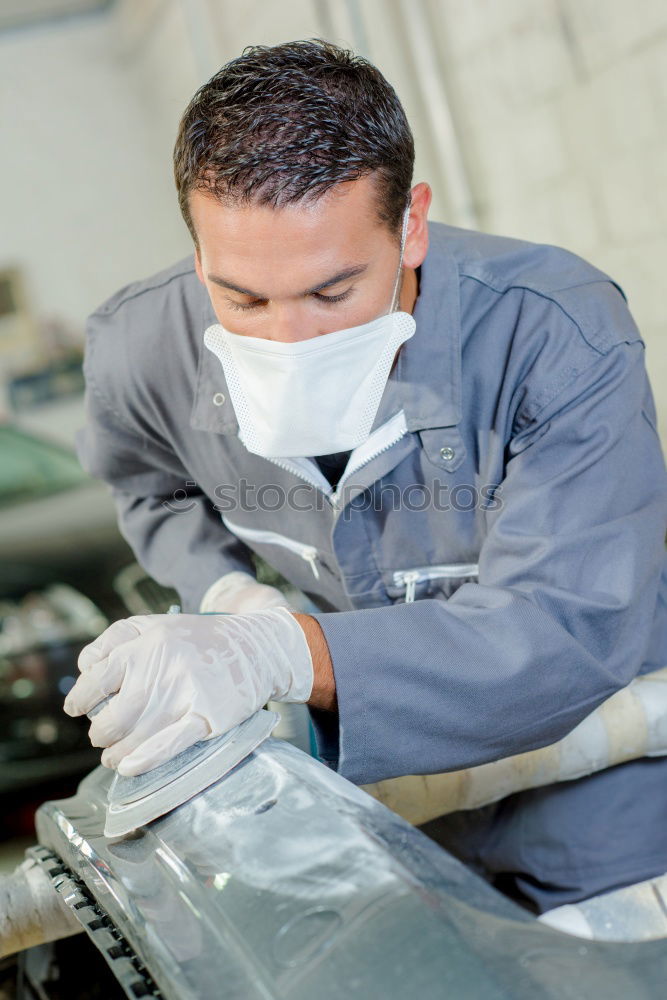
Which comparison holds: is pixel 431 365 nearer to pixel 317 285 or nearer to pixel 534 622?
pixel 317 285

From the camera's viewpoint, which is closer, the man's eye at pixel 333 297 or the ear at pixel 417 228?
the man's eye at pixel 333 297

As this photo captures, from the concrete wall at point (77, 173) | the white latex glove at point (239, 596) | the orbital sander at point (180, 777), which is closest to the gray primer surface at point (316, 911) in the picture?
the orbital sander at point (180, 777)

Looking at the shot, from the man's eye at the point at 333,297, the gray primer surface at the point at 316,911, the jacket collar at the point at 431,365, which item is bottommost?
the gray primer surface at the point at 316,911

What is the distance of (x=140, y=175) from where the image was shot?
528 cm

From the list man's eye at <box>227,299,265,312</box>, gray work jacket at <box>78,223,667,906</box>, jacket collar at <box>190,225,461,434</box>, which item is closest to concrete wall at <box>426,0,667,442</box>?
gray work jacket at <box>78,223,667,906</box>

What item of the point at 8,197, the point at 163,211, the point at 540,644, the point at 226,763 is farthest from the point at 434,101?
the point at 226,763

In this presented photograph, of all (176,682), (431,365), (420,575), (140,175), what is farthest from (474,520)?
(140,175)

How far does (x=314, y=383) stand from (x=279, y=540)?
0.41 m

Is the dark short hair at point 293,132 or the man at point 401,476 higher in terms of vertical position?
the dark short hair at point 293,132

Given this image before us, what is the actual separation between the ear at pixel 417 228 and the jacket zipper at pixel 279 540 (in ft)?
1.52

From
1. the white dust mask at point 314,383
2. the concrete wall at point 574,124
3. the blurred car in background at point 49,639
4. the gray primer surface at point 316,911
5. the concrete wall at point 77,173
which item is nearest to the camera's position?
the gray primer surface at point 316,911

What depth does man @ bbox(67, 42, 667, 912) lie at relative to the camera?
107cm

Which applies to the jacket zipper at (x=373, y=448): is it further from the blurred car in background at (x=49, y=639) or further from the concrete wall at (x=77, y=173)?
the concrete wall at (x=77, y=173)

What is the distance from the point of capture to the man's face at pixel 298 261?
111cm
